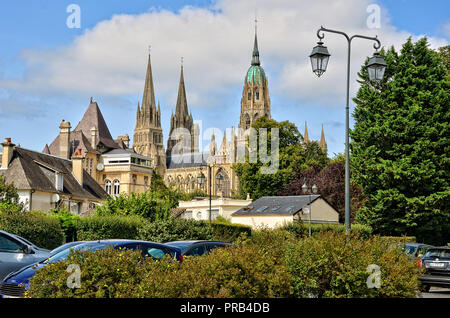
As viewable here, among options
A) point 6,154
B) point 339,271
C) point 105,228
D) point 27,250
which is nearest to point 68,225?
point 105,228

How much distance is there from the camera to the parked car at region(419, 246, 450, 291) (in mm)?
18156

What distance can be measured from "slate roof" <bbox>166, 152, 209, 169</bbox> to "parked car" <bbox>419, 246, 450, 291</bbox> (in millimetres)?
144273

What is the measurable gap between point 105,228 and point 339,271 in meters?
22.5

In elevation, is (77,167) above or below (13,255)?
above

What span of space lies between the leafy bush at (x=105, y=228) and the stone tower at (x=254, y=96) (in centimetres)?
12079

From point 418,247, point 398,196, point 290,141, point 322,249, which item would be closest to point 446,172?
point 398,196

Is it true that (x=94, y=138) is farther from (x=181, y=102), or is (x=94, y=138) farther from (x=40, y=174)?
(x=181, y=102)

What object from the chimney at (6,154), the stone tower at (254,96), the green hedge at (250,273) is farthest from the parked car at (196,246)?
the stone tower at (254,96)

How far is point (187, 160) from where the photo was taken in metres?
172

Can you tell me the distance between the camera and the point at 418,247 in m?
21.6

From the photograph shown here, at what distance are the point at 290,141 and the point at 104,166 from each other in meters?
24.6

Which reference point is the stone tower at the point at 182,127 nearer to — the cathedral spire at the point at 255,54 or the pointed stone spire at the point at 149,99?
the pointed stone spire at the point at 149,99

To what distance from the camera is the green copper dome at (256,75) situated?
15462 centimetres
